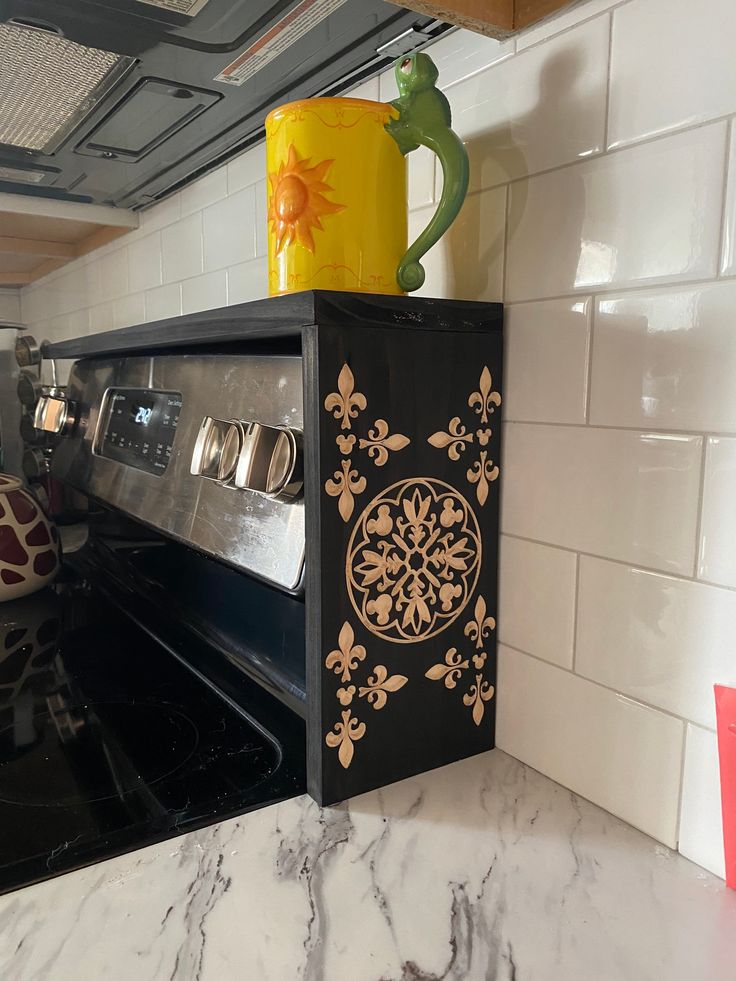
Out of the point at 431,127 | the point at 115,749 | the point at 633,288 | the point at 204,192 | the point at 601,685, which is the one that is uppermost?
the point at 204,192

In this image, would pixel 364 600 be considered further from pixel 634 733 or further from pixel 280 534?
pixel 634 733

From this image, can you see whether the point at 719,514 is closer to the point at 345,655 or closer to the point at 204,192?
the point at 345,655

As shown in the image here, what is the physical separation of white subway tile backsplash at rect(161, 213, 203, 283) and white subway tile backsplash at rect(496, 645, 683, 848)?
0.92 metres

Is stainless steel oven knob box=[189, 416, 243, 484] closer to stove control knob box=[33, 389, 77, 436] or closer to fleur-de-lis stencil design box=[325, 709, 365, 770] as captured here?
fleur-de-lis stencil design box=[325, 709, 365, 770]

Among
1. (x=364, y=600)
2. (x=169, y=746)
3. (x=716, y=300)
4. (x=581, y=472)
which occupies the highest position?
(x=716, y=300)

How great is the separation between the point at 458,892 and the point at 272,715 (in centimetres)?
30

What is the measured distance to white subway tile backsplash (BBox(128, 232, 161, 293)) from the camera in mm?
1425

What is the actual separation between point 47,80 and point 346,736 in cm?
80

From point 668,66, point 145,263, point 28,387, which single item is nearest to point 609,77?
point 668,66

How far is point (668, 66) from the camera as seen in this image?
50 centimetres

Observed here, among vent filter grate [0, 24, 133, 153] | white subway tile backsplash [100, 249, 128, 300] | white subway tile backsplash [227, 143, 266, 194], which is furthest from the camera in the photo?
white subway tile backsplash [100, 249, 128, 300]

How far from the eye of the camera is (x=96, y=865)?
0.50 m

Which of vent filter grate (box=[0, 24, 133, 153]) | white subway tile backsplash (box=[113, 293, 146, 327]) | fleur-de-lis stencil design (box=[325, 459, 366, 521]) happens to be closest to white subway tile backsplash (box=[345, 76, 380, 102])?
vent filter grate (box=[0, 24, 133, 153])

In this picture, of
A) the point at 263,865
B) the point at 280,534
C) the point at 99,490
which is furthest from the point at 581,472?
the point at 99,490
